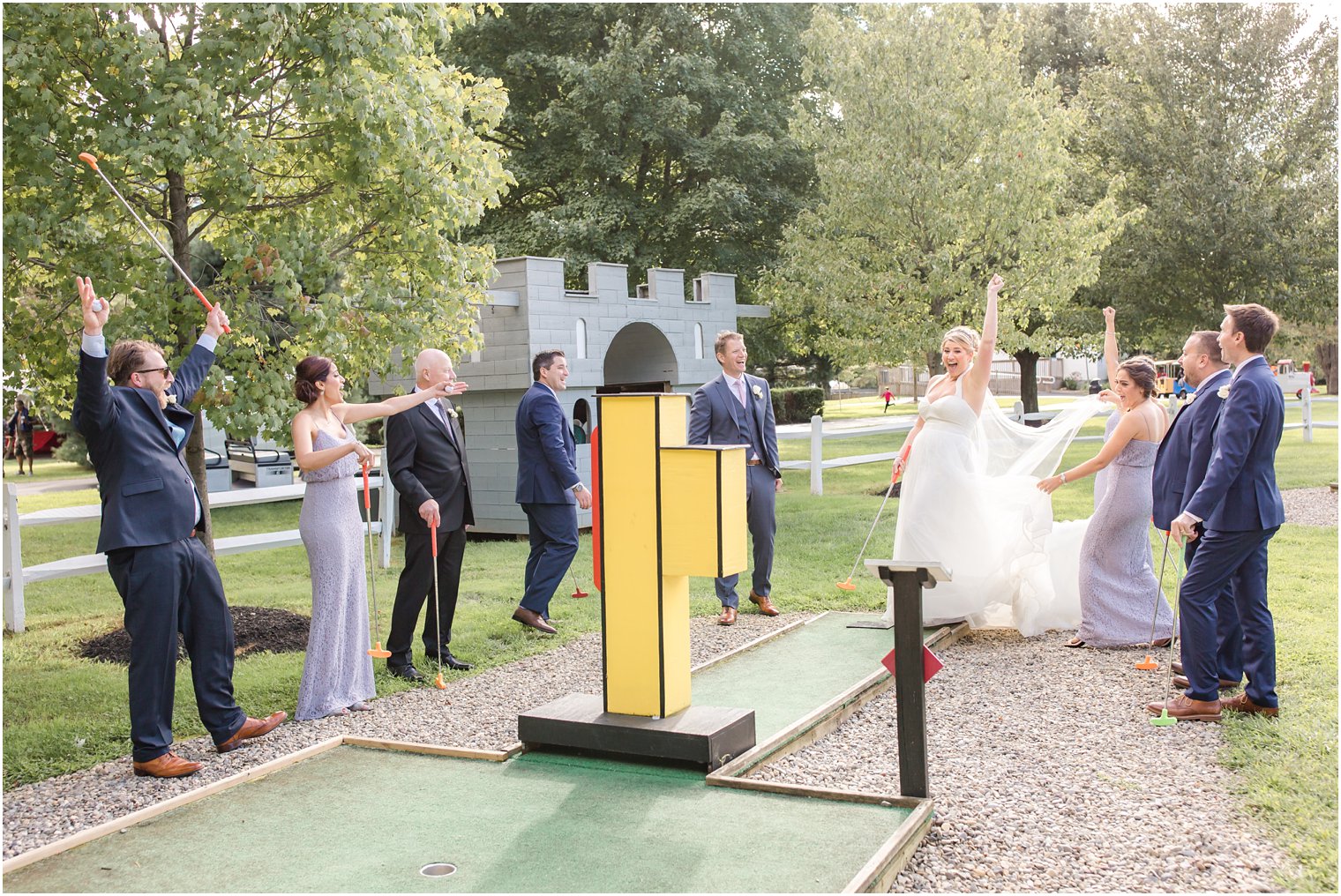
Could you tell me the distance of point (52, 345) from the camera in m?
8.09

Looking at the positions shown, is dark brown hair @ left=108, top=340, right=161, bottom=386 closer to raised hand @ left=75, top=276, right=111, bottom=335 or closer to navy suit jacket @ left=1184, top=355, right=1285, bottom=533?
raised hand @ left=75, top=276, right=111, bottom=335

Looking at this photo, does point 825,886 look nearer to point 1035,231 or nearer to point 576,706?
point 576,706

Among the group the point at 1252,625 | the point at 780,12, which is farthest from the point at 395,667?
the point at 780,12

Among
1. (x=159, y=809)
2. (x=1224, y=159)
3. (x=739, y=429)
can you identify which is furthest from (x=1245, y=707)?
(x=1224, y=159)

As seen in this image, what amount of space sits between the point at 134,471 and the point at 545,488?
390 cm

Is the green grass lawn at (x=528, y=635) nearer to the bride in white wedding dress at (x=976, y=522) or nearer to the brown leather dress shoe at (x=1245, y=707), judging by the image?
the brown leather dress shoe at (x=1245, y=707)

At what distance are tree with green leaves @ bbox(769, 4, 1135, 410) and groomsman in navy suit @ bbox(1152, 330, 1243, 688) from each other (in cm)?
1152

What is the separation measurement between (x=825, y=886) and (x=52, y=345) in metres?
6.95

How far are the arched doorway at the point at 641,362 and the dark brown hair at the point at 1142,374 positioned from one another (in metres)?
9.01

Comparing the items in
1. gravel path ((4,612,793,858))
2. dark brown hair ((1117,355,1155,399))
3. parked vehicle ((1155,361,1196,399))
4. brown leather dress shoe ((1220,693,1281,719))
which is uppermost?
dark brown hair ((1117,355,1155,399))

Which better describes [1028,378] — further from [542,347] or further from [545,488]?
[545,488]

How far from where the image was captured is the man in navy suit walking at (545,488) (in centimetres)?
888

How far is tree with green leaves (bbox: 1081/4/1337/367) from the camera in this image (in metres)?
23.2

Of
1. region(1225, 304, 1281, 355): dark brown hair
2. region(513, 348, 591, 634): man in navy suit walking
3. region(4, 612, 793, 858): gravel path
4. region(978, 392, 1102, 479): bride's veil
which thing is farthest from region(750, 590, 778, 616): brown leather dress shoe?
region(1225, 304, 1281, 355): dark brown hair
